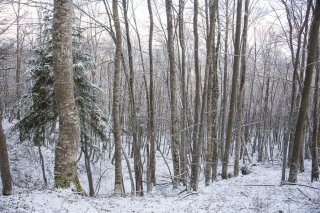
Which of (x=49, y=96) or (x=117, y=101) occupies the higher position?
(x=49, y=96)

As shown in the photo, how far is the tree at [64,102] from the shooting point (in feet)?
19.1

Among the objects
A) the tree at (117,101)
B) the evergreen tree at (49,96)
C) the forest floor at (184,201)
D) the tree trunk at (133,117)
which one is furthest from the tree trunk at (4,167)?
the tree trunk at (133,117)

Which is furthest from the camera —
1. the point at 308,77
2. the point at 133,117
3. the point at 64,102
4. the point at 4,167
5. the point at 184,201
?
the point at 133,117

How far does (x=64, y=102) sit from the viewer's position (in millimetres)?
5891

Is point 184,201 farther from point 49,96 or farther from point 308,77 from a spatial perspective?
point 49,96

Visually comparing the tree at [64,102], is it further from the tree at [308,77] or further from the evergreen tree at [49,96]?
the evergreen tree at [49,96]

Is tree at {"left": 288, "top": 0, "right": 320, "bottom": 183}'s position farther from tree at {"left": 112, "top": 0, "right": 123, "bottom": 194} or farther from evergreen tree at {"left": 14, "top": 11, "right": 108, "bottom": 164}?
evergreen tree at {"left": 14, "top": 11, "right": 108, "bottom": 164}

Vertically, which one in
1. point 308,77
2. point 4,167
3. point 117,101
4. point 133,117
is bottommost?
point 4,167

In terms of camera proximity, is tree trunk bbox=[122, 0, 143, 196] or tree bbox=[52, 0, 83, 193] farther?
tree trunk bbox=[122, 0, 143, 196]

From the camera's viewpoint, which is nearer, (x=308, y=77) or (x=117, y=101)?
(x=308, y=77)

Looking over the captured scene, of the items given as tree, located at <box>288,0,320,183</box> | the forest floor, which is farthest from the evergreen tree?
tree, located at <box>288,0,320,183</box>

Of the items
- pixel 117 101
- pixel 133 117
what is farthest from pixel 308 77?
pixel 133 117

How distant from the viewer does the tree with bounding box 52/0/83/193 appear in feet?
19.1

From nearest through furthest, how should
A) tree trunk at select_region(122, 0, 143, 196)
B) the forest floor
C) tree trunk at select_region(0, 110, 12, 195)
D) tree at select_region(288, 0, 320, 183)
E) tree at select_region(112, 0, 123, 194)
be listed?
the forest floor, tree at select_region(288, 0, 320, 183), tree at select_region(112, 0, 123, 194), tree trunk at select_region(0, 110, 12, 195), tree trunk at select_region(122, 0, 143, 196)
